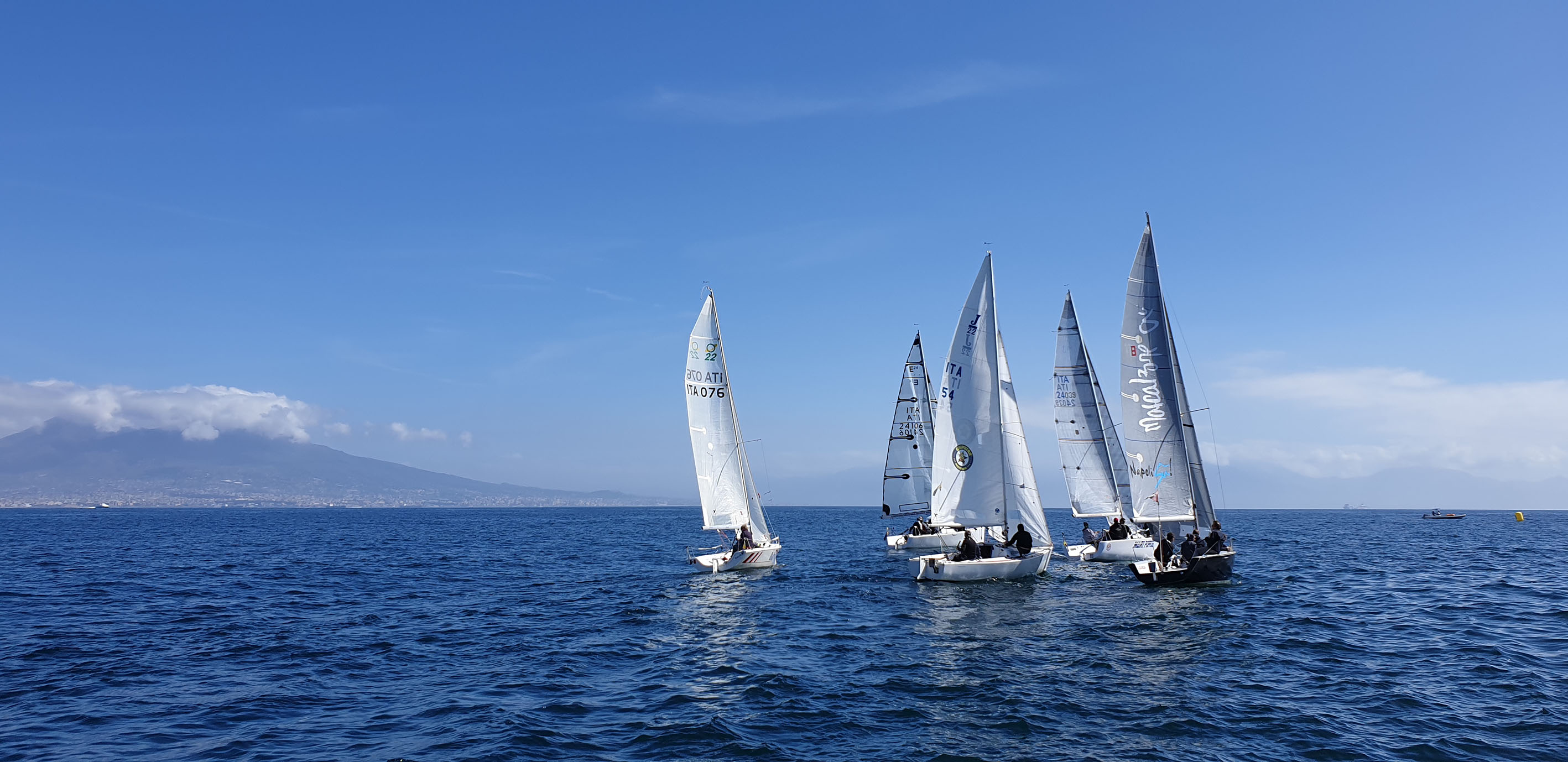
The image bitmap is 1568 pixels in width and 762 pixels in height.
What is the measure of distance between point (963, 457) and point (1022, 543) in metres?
4.24

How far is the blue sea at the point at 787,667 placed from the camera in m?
15.1

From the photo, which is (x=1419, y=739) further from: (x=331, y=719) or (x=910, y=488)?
(x=910, y=488)

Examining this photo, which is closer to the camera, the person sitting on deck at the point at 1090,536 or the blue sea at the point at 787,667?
the blue sea at the point at 787,667

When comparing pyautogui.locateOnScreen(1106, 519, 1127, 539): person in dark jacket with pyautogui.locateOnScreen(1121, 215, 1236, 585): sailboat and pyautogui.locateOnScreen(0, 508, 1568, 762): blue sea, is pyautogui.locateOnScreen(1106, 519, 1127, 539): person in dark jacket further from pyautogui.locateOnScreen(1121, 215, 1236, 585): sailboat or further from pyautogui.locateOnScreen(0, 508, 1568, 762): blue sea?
pyautogui.locateOnScreen(1121, 215, 1236, 585): sailboat

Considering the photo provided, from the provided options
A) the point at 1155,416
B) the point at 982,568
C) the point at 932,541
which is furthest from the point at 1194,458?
the point at 932,541

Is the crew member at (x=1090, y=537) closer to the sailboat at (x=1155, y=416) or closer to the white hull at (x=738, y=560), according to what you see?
the sailboat at (x=1155, y=416)

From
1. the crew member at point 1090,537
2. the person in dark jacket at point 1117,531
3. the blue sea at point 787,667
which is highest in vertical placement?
the person in dark jacket at point 1117,531

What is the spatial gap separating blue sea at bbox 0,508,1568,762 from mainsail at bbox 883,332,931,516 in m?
13.0

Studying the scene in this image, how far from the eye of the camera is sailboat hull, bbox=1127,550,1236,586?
108ft

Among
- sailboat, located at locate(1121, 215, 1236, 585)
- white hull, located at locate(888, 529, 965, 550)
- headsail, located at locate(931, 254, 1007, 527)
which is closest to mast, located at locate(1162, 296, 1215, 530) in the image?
sailboat, located at locate(1121, 215, 1236, 585)

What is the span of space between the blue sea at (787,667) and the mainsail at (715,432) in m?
3.76

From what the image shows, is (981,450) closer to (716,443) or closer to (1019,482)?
(1019,482)

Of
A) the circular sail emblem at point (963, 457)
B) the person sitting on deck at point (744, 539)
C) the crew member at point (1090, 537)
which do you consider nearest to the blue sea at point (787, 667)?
the person sitting on deck at point (744, 539)

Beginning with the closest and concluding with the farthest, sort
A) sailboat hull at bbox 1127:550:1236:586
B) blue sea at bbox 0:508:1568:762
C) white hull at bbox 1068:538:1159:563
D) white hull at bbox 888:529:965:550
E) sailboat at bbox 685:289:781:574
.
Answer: blue sea at bbox 0:508:1568:762 → sailboat hull at bbox 1127:550:1236:586 → sailboat at bbox 685:289:781:574 → white hull at bbox 1068:538:1159:563 → white hull at bbox 888:529:965:550
